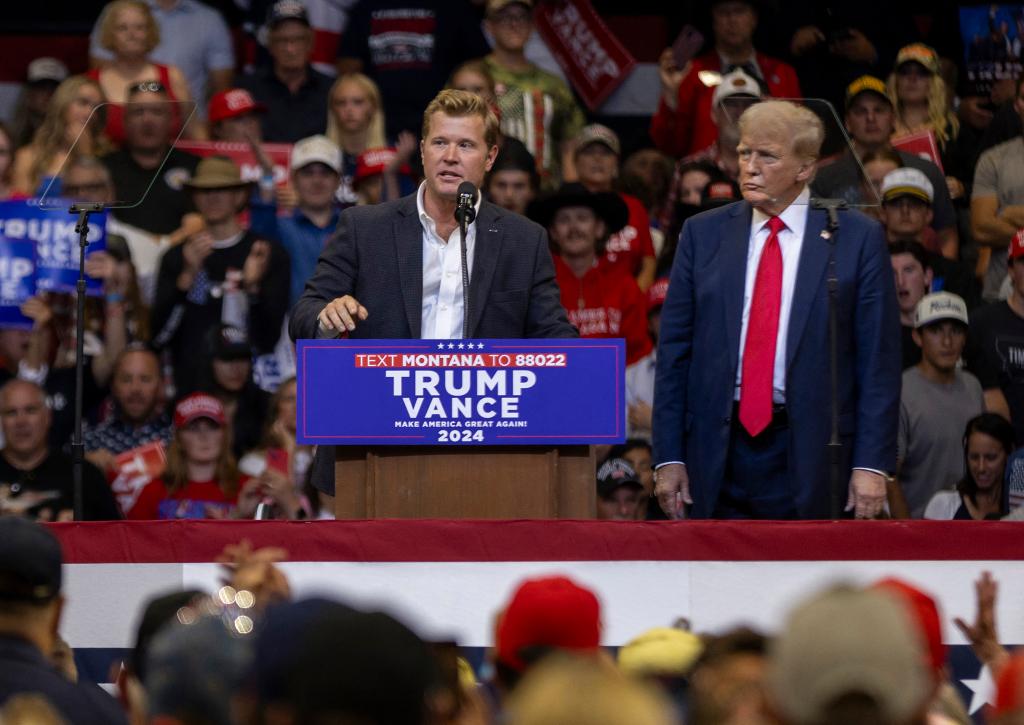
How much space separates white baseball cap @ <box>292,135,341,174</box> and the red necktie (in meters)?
3.73

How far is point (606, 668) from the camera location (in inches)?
112

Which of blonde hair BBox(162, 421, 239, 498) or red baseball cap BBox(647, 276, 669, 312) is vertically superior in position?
red baseball cap BBox(647, 276, 669, 312)

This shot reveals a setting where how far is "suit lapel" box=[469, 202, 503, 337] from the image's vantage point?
6.33 meters

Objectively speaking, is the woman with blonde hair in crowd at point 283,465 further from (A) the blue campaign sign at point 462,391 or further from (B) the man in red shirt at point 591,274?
(A) the blue campaign sign at point 462,391

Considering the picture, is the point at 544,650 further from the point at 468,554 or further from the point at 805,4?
the point at 805,4

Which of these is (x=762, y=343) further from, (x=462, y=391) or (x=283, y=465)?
(x=283, y=465)

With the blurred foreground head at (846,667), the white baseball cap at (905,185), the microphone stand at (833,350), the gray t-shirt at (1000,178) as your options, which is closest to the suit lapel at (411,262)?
the microphone stand at (833,350)

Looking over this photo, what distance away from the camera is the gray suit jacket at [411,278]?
6320mm

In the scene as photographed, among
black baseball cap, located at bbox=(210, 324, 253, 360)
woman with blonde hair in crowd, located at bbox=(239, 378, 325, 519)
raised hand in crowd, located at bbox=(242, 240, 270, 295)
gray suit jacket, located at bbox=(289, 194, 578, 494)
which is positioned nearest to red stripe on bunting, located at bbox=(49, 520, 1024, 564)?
gray suit jacket, located at bbox=(289, 194, 578, 494)

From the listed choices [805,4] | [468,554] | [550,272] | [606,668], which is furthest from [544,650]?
[805,4]

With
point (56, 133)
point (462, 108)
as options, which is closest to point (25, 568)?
point (462, 108)

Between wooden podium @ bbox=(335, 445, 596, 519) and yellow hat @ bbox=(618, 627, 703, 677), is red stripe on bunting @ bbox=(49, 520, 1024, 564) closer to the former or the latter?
wooden podium @ bbox=(335, 445, 596, 519)

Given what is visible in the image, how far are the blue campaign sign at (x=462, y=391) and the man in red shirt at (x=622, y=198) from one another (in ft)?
12.6

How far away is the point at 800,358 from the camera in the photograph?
6273 mm
